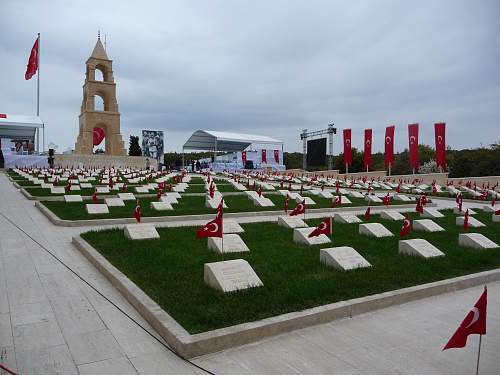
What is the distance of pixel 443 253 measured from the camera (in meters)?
8.23

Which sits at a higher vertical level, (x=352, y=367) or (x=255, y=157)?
(x=255, y=157)

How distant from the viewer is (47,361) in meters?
3.91

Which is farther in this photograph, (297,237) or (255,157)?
(255,157)

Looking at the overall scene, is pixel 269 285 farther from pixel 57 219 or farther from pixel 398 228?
pixel 57 219

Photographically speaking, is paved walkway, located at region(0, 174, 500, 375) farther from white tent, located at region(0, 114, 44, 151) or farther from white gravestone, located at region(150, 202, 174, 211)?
white tent, located at region(0, 114, 44, 151)

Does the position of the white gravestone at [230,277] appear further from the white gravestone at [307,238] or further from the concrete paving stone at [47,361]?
the white gravestone at [307,238]

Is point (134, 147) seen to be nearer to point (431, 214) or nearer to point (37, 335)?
point (431, 214)

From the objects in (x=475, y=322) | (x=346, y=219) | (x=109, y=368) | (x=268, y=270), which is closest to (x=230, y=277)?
(x=268, y=270)

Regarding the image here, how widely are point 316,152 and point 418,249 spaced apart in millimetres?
40594

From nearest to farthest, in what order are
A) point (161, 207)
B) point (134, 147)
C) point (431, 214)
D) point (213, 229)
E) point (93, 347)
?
point (93, 347) < point (213, 229) < point (161, 207) < point (431, 214) < point (134, 147)

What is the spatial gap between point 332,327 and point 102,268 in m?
3.94

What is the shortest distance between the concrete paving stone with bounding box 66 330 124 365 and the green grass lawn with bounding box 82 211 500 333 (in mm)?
736

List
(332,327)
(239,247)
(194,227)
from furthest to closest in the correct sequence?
1. (194,227)
2. (239,247)
3. (332,327)

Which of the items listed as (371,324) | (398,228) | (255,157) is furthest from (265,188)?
(255,157)
